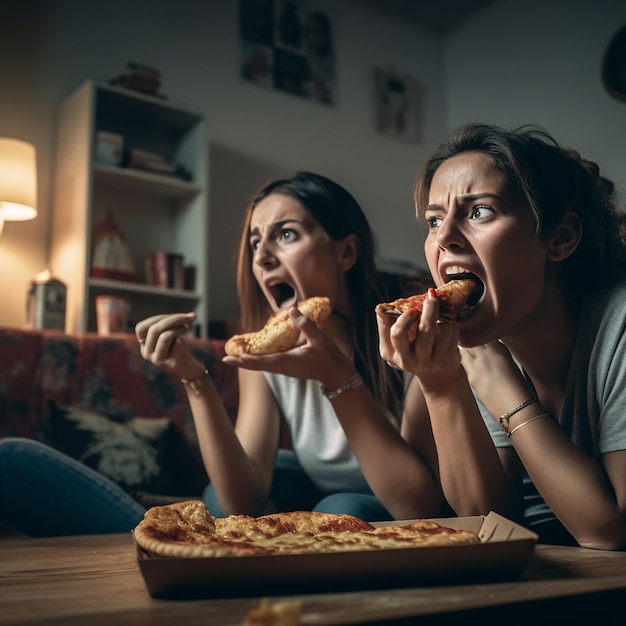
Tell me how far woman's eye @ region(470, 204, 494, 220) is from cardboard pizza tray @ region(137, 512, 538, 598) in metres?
0.49

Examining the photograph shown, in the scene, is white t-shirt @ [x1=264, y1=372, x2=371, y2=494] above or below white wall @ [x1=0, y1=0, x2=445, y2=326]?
below

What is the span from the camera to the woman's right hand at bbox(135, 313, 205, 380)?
45.3 inches

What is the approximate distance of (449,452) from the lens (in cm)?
88

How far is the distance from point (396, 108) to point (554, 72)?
3.37 ft

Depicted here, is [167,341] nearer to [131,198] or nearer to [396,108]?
[131,198]

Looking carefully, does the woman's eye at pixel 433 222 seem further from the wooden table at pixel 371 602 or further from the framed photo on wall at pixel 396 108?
the framed photo on wall at pixel 396 108

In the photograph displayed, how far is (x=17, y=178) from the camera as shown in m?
2.39

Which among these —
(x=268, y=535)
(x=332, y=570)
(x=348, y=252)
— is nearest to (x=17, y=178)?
(x=348, y=252)

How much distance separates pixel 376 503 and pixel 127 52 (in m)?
2.63

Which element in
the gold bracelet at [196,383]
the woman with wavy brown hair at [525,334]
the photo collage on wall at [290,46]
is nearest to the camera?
the woman with wavy brown hair at [525,334]

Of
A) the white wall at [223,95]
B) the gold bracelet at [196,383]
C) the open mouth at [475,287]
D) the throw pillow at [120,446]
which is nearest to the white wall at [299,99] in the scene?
the white wall at [223,95]

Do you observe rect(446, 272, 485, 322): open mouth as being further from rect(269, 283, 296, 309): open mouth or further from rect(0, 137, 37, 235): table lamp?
rect(0, 137, 37, 235): table lamp

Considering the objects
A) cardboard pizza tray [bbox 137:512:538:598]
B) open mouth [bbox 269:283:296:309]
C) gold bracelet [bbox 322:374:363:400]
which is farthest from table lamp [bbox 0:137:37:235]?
cardboard pizza tray [bbox 137:512:538:598]

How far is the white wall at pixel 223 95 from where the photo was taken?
2.80 meters
